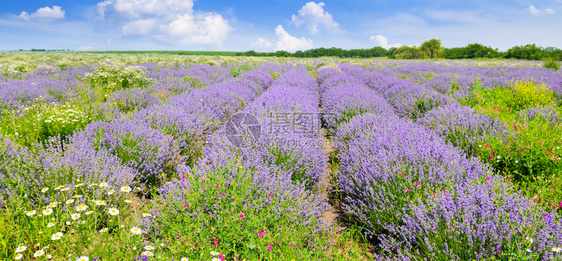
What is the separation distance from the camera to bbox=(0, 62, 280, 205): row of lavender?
243 centimetres

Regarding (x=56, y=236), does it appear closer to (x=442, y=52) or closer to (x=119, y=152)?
(x=119, y=152)

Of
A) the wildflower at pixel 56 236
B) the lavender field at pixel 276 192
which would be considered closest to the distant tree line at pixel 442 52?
the lavender field at pixel 276 192

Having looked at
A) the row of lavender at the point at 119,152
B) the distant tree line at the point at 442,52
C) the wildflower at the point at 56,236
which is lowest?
the wildflower at the point at 56,236

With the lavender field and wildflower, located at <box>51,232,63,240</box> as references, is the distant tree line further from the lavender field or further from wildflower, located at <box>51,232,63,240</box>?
wildflower, located at <box>51,232,63,240</box>

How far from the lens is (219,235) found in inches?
77.4

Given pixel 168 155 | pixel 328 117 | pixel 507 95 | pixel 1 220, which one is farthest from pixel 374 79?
pixel 1 220

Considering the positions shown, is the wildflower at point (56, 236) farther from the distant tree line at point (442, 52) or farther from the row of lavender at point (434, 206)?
the distant tree line at point (442, 52)

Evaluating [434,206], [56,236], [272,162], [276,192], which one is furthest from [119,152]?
[434,206]

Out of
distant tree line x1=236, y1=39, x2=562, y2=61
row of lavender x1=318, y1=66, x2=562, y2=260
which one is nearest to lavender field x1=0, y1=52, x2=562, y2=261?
row of lavender x1=318, y1=66, x2=562, y2=260

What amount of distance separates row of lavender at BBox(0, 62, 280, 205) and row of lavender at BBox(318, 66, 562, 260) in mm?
2190

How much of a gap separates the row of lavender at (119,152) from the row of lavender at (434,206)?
7.18 ft

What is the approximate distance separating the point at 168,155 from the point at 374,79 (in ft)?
28.3

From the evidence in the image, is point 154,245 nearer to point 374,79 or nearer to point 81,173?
point 81,173

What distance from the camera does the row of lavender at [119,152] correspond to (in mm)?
2430
